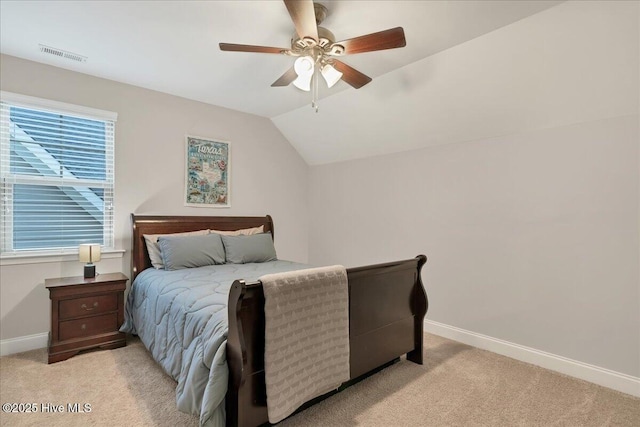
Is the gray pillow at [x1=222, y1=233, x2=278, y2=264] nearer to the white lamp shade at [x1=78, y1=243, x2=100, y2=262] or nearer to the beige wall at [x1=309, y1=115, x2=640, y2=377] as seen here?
the white lamp shade at [x1=78, y1=243, x2=100, y2=262]

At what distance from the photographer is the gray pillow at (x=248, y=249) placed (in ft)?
11.4

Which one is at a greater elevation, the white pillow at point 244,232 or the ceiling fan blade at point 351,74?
the ceiling fan blade at point 351,74

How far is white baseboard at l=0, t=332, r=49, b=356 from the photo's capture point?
270 centimetres

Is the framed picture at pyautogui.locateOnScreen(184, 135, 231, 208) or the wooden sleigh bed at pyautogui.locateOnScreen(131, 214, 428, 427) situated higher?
the framed picture at pyautogui.locateOnScreen(184, 135, 231, 208)

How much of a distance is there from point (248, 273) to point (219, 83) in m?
1.93

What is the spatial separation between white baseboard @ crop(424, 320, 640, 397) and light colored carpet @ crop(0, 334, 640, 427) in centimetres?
7

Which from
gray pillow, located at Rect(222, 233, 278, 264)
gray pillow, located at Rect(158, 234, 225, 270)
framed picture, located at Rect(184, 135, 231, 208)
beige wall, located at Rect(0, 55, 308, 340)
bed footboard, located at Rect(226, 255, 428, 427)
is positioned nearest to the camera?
bed footboard, located at Rect(226, 255, 428, 427)

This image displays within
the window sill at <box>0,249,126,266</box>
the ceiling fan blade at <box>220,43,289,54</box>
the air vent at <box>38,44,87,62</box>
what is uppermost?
the air vent at <box>38,44,87,62</box>

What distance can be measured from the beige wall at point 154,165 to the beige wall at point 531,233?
1.41m

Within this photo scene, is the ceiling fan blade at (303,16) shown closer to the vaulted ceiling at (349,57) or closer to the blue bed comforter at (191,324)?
the vaulted ceiling at (349,57)

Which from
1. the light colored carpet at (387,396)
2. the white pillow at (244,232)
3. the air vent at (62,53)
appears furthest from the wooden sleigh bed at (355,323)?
the air vent at (62,53)

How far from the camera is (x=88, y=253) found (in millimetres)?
2834

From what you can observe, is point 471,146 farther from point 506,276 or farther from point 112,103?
point 112,103

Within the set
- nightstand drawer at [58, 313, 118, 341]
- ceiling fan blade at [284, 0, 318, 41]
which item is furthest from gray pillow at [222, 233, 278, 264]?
ceiling fan blade at [284, 0, 318, 41]
